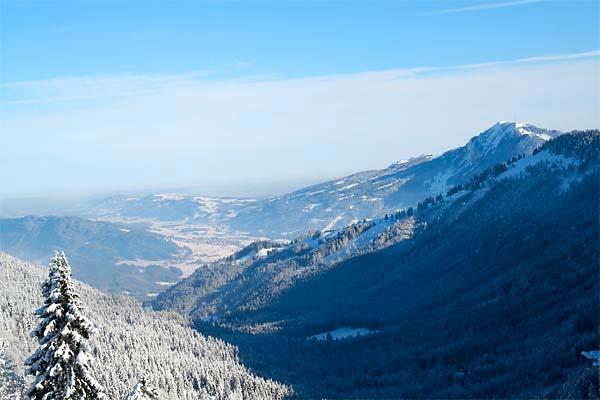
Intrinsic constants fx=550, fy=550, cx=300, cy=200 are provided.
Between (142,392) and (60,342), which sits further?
(142,392)

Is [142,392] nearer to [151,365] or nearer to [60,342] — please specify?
[60,342]

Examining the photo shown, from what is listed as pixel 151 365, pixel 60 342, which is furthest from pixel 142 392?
pixel 151 365

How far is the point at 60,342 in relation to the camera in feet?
118

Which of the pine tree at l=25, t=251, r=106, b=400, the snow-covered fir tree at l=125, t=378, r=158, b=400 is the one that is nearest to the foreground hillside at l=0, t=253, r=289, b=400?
the snow-covered fir tree at l=125, t=378, r=158, b=400

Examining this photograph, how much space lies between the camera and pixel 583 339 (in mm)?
162375

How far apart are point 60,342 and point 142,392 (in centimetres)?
901

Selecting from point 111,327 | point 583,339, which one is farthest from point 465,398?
point 111,327

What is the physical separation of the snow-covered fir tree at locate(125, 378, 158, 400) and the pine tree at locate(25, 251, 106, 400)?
5174mm

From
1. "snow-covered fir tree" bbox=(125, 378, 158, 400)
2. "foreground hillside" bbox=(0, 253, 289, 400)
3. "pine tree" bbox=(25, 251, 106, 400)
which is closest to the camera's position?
"pine tree" bbox=(25, 251, 106, 400)

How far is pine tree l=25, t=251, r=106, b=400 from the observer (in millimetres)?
35531

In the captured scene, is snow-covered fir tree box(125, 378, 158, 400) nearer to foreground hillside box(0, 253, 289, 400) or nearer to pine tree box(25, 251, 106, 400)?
pine tree box(25, 251, 106, 400)

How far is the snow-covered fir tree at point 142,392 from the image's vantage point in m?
41.1

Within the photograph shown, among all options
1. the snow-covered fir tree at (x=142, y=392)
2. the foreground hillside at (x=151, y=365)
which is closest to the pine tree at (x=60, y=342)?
the snow-covered fir tree at (x=142, y=392)

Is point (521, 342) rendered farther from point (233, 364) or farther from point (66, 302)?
point (66, 302)
